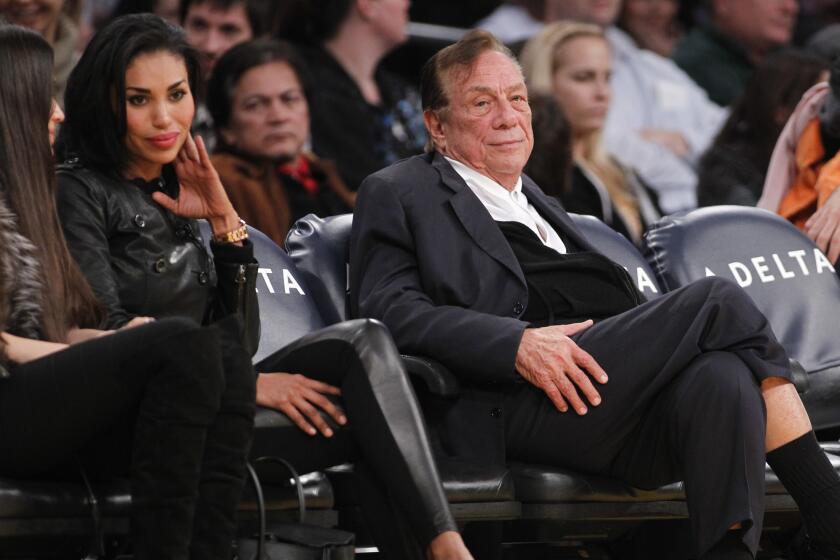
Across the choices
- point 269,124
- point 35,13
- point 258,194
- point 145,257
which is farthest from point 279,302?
point 35,13

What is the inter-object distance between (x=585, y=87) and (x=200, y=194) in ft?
9.75

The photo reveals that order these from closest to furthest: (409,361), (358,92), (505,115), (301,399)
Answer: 1. (301,399)
2. (409,361)
3. (505,115)
4. (358,92)

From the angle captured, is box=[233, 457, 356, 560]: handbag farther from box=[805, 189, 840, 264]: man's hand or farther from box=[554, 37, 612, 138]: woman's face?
box=[554, 37, 612, 138]: woman's face

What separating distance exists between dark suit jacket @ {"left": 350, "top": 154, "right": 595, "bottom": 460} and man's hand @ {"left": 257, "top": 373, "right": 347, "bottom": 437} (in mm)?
288

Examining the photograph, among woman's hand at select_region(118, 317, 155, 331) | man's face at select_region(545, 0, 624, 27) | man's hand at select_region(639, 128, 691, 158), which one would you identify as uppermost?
woman's hand at select_region(118, 317, 155, 331)

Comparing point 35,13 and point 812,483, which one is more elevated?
point 35,13

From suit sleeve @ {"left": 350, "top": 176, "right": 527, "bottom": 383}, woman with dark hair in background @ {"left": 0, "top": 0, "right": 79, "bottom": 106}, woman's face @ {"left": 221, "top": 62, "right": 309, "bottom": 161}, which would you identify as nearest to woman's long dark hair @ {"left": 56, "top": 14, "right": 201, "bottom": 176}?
suit sleeve @ {"left": 350, "top": 176, "right": 527, "bottom": 383}

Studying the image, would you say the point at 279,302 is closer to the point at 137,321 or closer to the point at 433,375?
the point at 433,375

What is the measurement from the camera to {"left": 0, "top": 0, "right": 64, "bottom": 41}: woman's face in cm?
458

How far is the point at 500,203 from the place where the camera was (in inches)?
139

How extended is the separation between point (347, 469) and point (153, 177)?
0.75 metres

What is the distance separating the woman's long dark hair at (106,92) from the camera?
3137mm

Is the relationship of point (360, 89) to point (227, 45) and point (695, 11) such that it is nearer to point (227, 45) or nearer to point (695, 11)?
point (227, 45)

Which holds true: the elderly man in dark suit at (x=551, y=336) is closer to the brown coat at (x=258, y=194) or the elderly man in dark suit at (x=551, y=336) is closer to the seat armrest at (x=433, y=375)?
the seat armrest at (x=433, y=375)
